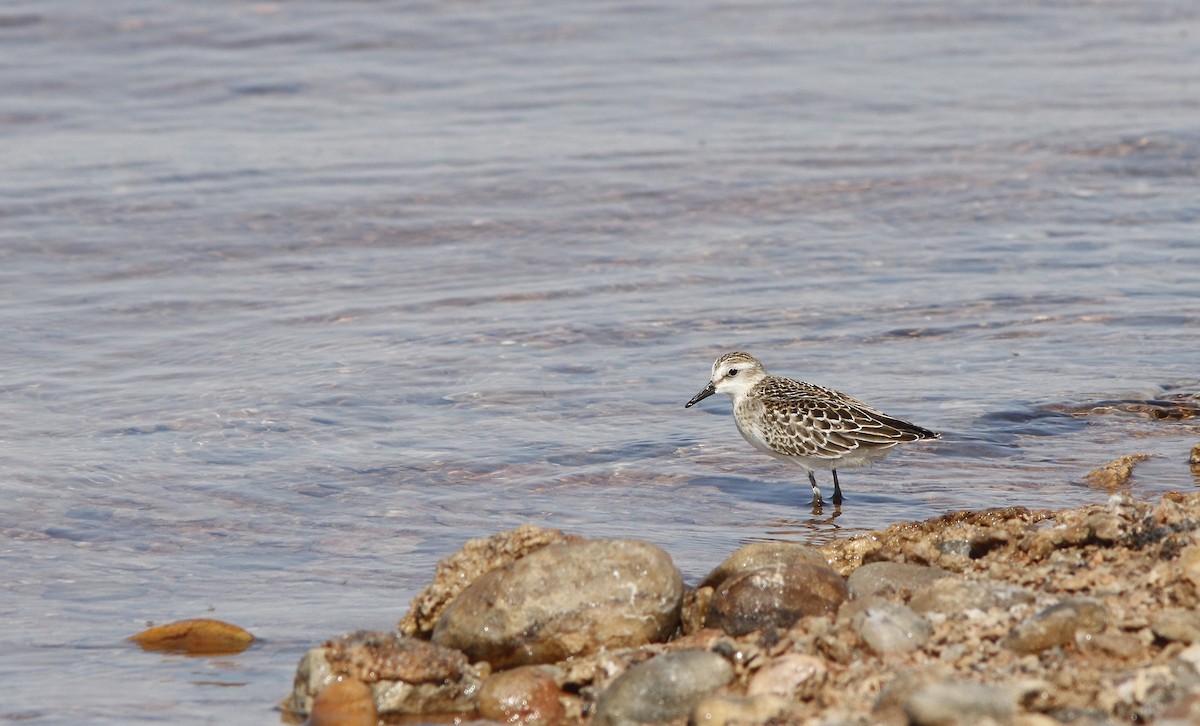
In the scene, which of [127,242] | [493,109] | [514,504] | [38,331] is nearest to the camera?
[514,504]

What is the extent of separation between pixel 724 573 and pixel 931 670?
1.47 metres

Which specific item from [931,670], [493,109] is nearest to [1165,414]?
[931,670]

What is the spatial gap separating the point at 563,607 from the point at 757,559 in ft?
2.84

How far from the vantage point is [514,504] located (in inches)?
308

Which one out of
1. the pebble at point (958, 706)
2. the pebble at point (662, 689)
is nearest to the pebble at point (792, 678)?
the pebble at point (662, 689)

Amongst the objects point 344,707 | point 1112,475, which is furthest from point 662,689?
point 1112,475

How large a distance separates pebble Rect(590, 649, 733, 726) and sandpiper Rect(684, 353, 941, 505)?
3236mm

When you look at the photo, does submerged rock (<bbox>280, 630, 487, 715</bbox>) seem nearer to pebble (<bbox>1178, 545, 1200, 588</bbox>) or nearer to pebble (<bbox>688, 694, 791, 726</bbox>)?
pebble (<bbox>688, 694, 791, 726</bbox>)

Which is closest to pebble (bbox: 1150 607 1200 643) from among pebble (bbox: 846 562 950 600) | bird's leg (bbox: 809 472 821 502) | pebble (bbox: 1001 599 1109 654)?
pebble (bbox: 1001 599 1109 654)

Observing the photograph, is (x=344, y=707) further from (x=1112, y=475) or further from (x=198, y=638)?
(x=1112, y=475)

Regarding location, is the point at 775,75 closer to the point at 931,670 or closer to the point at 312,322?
the point at 312,322

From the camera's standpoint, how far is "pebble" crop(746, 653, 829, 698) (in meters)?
4.65

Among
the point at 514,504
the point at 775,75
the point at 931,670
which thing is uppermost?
the point at 775,75

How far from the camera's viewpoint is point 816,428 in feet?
26.2
